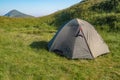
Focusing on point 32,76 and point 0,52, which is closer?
point 32,76

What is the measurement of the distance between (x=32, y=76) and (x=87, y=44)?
4989 mm

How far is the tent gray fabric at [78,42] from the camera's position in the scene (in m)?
15.5

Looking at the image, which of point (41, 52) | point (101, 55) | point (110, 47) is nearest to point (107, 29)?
point (110, 47)

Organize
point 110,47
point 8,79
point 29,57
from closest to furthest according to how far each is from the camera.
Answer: point 8,79 → point 29,57 → point 110,47

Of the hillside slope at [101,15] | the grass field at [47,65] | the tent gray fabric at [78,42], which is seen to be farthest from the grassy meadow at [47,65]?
the hillside slope at [101,15]

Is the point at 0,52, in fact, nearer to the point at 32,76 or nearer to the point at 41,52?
the point at 41,52

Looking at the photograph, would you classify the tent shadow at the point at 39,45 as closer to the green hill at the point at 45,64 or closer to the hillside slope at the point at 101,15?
the green hill at the point at 45,64

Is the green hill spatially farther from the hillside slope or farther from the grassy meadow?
the hillside slope

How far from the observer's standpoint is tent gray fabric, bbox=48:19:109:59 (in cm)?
1553

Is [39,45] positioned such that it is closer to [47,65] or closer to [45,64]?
[45,64]

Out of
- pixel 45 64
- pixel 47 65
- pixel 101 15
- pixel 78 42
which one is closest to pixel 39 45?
pixel 78 42

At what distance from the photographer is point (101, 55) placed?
16.4m

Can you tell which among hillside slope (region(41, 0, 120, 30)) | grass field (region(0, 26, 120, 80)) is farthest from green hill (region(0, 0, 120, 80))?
hillside slope (region(41, 0, 120, 30))

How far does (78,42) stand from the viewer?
1577 centimetres
